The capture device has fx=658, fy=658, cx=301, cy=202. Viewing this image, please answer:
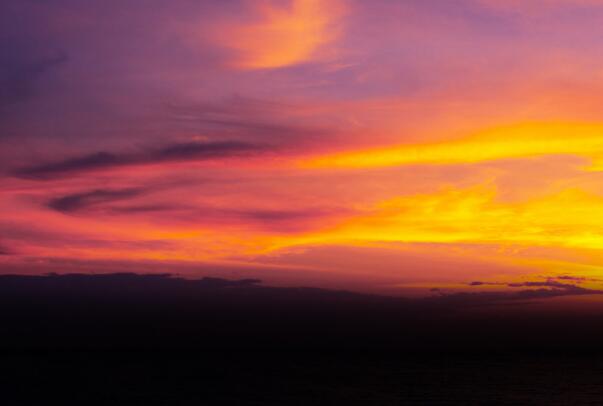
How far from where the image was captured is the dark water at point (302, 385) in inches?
4414

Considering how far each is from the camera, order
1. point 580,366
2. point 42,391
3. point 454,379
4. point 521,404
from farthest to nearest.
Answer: point 580,366 → point 454,379 → point 42,391 → point 521,404

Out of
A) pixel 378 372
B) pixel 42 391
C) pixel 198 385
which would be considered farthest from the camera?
pixel 378 372

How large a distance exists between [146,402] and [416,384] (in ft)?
190

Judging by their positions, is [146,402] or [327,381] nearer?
[146,402]

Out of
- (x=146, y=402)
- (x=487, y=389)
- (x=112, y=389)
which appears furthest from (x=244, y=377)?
(x=487, y=389)

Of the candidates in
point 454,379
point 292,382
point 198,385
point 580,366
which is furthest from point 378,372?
point 580,366

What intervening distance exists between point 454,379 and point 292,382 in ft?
125

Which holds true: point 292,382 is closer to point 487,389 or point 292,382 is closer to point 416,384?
point 416,384

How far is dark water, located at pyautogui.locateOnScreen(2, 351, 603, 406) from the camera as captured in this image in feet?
Answer: 368

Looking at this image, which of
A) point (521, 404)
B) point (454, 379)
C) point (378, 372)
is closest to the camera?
point (521, 404)

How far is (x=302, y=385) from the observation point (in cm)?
13662

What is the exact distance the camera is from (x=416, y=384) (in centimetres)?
13950

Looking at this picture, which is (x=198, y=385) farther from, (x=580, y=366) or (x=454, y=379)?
(x=580, y=366)

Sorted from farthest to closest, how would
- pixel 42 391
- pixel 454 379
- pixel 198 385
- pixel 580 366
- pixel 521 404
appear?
pixel 580 366 → pixel 454 379 → pixel 198 385 → pixel 42 391 → pixel 521 404
